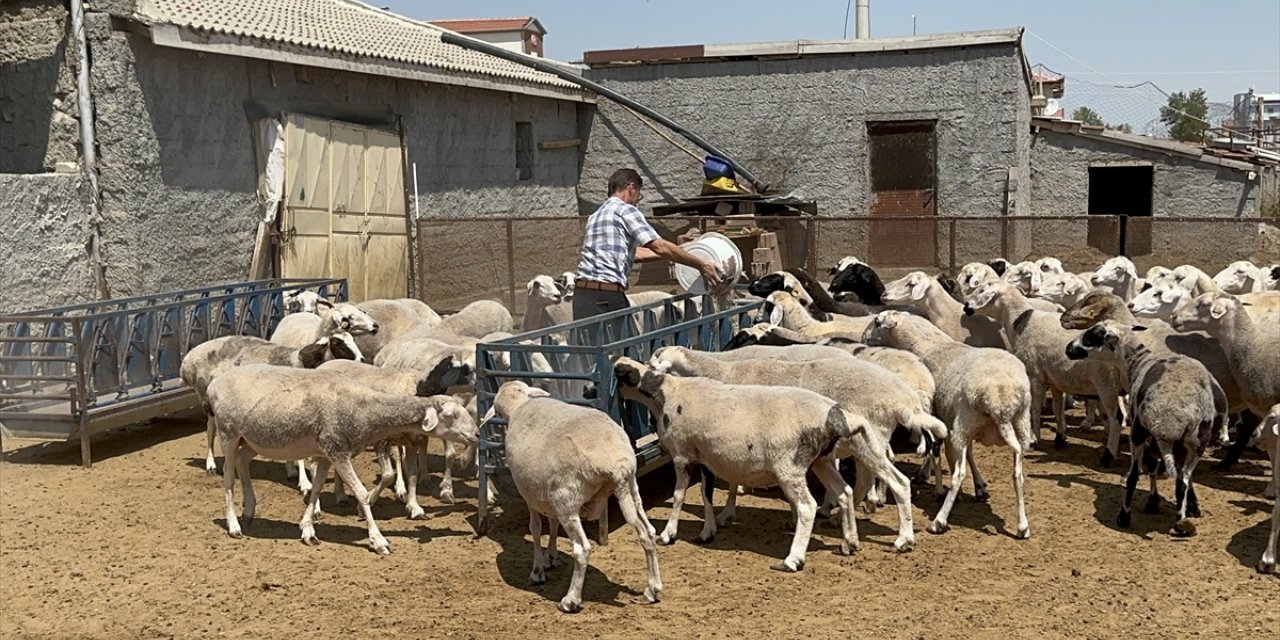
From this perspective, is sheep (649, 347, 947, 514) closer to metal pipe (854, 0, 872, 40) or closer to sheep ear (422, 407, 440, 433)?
sheep ear (422, 407, 440, 433)

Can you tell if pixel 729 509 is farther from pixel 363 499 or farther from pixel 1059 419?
pixel 1059 419

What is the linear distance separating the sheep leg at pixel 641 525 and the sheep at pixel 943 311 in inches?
219

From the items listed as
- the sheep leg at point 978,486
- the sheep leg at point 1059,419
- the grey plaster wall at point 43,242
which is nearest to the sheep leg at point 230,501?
the sheep leg at point 978,486

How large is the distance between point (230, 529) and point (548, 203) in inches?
565

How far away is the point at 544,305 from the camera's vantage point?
11477 mm

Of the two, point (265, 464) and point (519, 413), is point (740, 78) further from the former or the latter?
point (519, 413)

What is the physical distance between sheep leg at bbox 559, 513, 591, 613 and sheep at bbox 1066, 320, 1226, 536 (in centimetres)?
364

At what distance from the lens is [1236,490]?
870 centimetres

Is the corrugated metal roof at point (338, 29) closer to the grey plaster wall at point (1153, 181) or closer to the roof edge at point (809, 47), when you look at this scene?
the roof edge at point (809, 47)

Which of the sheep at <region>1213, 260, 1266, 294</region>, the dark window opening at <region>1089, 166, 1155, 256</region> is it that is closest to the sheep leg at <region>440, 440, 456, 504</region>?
the sheep at <region>1213, 260, 1266, 294</region>

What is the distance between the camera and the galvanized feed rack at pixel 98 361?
9703mm

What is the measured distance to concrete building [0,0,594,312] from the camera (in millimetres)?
12438

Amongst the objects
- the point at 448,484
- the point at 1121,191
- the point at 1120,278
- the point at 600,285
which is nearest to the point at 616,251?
the point at 600,285

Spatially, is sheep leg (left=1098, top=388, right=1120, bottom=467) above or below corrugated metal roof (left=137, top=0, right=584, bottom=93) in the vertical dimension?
below
